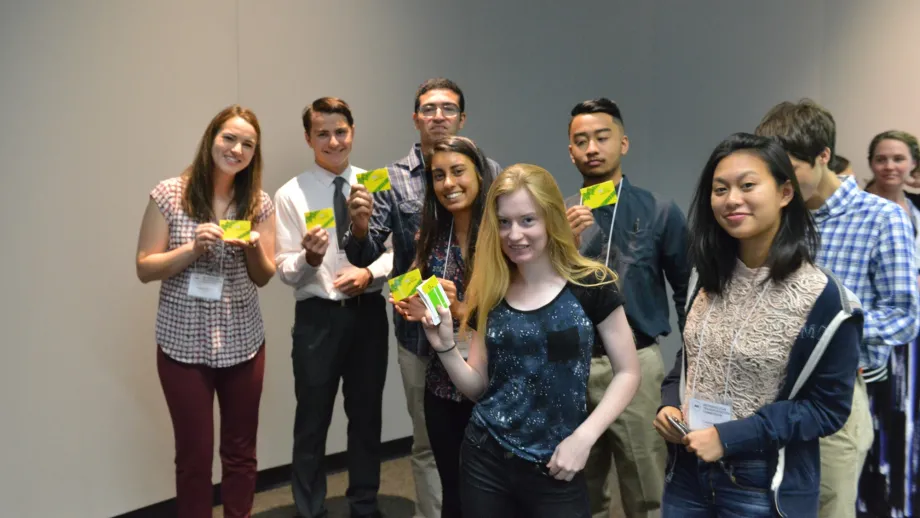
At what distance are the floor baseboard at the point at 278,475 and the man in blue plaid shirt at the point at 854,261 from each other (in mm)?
2741

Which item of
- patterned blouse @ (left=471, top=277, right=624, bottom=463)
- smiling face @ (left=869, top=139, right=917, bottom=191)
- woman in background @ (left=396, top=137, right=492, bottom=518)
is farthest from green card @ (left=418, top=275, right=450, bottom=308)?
smiling face @ (left=869, top=139, right=917, bottom=191)

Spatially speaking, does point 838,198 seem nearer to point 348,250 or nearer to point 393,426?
point 348,250

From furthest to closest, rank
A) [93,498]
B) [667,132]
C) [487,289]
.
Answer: [667,132]
[93,498]
[487,289]

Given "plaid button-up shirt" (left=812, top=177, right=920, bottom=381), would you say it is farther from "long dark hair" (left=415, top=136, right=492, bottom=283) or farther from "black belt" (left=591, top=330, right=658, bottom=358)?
"long dark hair" (left=415, top=136, right=492, bottom=283)

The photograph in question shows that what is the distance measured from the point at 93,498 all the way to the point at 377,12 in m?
2.80

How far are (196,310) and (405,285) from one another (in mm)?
1178

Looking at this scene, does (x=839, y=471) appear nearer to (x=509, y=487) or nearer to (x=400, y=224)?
(x=509, y=487)

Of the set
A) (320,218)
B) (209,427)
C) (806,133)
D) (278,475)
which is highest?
(806,133)

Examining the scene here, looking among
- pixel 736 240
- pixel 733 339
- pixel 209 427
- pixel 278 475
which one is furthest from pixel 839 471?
pixel 278 475

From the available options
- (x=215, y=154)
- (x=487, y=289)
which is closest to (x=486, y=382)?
(x=487, y=289)

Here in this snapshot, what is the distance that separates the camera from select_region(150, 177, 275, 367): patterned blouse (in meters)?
2.88

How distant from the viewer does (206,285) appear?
114 inches

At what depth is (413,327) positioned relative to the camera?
2.88 meters

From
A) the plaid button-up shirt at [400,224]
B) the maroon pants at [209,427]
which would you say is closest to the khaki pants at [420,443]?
the plaid button-up shirt at [400,224]
